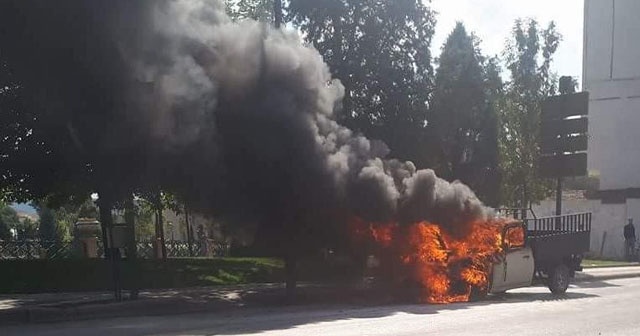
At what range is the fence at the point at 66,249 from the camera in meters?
24.3

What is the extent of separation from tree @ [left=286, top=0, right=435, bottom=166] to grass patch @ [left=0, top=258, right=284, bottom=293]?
4.72 metres

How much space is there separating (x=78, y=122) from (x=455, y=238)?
25.8 feet

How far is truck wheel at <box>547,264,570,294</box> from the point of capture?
17484 millimetres

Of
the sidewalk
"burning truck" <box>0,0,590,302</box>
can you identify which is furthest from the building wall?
the sidewalk

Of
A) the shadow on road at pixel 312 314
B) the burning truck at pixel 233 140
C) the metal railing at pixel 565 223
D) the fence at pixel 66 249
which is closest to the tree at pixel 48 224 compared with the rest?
the fence at pixel 66 249

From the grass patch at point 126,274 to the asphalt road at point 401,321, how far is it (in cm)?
389

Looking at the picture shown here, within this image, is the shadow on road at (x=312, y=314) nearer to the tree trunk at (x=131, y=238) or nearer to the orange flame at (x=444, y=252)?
the orange flame at (x=444, y=252)

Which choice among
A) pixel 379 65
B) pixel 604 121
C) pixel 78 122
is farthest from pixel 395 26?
pixel 604 121

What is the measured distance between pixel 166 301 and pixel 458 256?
5.85 metres

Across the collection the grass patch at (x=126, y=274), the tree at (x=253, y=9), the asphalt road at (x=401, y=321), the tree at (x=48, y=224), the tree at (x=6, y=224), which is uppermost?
the tree at (x=253, y=9)

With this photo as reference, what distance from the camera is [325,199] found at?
52.9 ft

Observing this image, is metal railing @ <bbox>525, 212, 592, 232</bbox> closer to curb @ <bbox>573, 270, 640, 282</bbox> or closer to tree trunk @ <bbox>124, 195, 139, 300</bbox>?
curb @ <bbox>573, 270, 640, 282</bbox>

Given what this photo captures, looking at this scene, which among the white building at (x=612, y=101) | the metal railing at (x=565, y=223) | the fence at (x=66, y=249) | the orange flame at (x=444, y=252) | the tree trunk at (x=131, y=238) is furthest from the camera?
the white building at (x=612, y=101)

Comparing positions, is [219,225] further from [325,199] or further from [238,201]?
[325,199]
